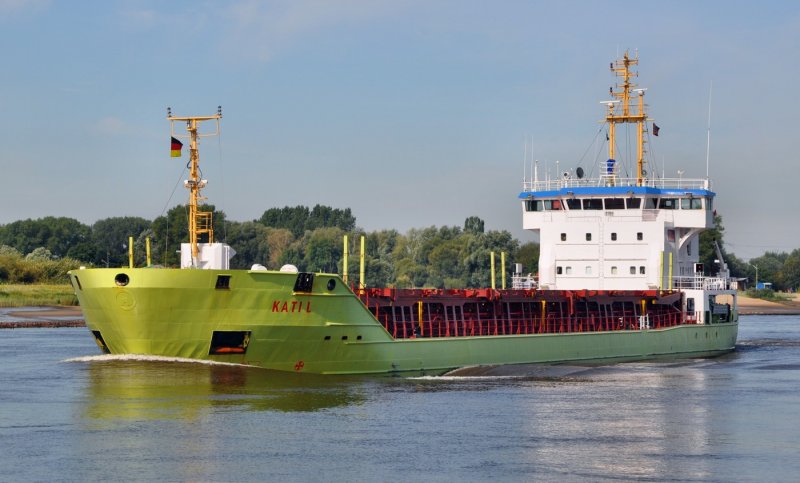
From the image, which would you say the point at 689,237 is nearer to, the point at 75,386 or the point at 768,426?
the point at 768,426

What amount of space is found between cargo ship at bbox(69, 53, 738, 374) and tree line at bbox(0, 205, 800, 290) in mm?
53487

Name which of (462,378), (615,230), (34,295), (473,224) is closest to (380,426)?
(462,378)

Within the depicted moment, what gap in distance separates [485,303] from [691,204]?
1550 centimetres

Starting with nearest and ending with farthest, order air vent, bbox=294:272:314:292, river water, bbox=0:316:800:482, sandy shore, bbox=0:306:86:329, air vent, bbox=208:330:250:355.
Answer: river water, bbox=0:316:800:482
air vent, bbox=208:330:250:355
air vent, bbox=294:272:314:292
sandy shore, bbox=0:306:86:329

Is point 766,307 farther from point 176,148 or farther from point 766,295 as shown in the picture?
point 176,148

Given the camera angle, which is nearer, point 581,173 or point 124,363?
point 124,363

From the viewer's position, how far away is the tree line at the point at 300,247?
119 m

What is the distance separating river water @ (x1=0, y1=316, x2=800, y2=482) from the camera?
28.3 metres

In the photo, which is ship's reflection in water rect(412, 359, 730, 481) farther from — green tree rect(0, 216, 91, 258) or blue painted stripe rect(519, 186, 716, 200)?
green tree rect(0, 216, 91, 258)

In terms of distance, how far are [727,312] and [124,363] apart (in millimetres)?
37761

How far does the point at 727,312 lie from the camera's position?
66.0 metres

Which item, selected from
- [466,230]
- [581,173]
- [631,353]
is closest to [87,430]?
[631,353]

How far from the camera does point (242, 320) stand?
39.7 metres

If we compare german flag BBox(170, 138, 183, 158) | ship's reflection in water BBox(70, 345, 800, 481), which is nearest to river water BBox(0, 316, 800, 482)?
ship's reflection in water BBox(70, 345, 800, 481)
